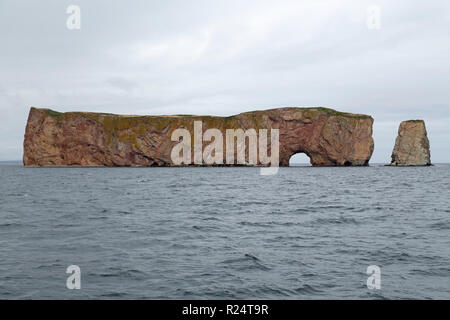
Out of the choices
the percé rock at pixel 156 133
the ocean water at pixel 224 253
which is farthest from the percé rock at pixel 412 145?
the ocean water at pixel 224 253

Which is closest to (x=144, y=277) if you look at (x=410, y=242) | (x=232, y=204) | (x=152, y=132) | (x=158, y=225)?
(x=158, y=225)

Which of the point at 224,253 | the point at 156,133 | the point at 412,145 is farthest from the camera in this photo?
the point at 412,145

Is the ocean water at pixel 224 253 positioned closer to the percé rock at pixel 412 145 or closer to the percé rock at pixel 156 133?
the percé rock at pixel 156 133

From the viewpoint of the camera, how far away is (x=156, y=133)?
4355 inches

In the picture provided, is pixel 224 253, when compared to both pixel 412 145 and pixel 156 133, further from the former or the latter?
pixel 412 145

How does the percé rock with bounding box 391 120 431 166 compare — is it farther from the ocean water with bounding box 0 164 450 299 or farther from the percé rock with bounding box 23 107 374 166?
the ocean water with bounding box 0 164 450 299

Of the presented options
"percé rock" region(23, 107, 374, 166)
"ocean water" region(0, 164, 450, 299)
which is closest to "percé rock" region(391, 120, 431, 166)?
"percé rock" region(23, 107, 374, 166)

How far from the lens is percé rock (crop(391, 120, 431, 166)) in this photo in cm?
11744

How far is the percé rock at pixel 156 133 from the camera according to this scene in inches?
4341

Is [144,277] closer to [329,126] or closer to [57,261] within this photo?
[57,261]

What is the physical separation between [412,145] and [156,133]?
84.3 meters

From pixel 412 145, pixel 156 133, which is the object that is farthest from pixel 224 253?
pixel 412 145

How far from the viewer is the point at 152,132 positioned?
11025 centimetres

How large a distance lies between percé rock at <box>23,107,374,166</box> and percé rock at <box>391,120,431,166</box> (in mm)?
16237
